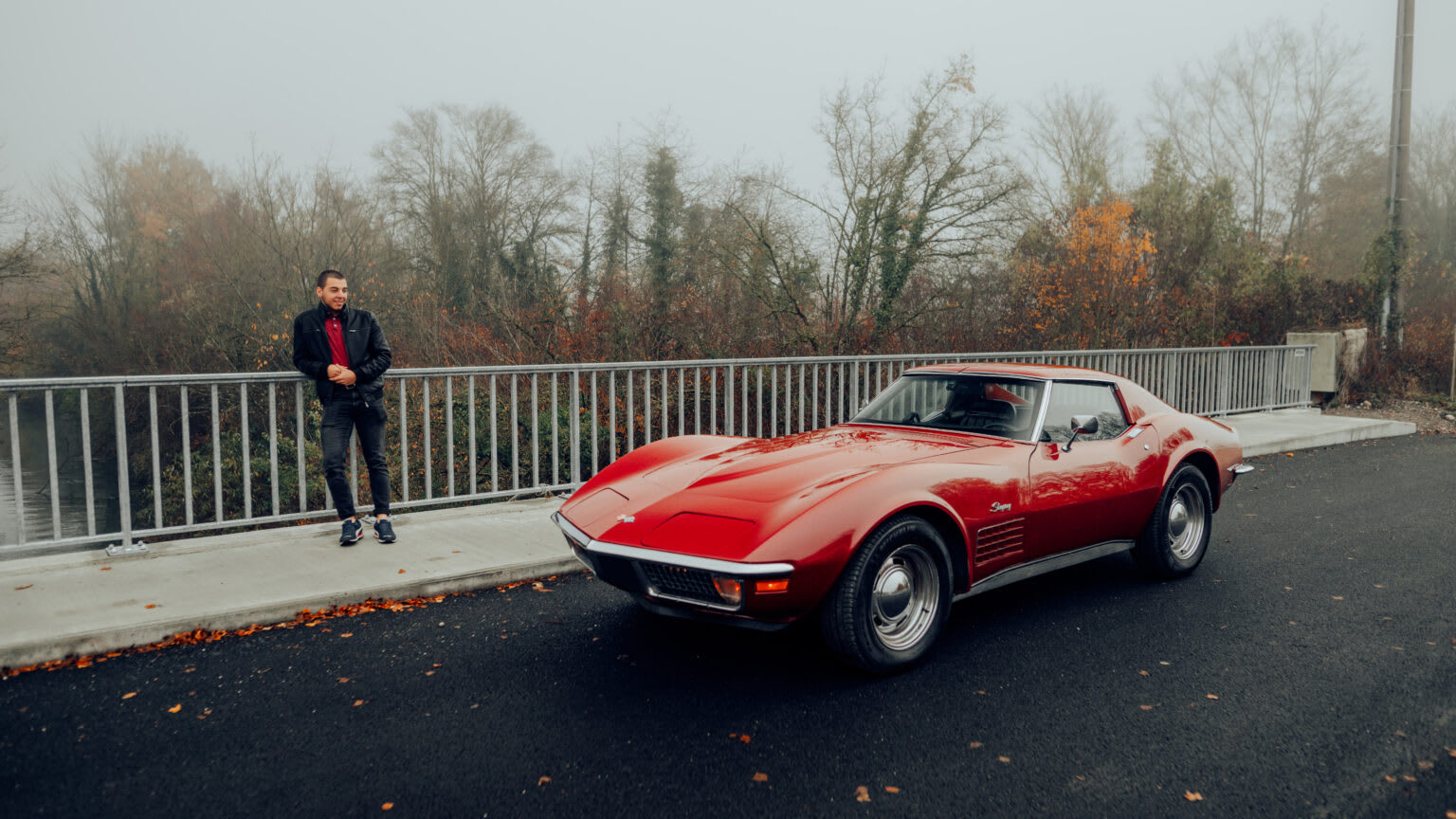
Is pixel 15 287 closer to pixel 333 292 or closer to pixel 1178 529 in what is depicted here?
pixel 333 292

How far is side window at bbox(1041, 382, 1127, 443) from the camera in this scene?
16.2ft

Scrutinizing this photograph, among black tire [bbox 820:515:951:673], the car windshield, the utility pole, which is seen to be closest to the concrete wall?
the utility pole

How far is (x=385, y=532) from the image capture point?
20.2 ft

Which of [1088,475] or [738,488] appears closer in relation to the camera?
[738,488]

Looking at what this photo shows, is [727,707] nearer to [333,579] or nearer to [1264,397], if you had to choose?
[333,579]

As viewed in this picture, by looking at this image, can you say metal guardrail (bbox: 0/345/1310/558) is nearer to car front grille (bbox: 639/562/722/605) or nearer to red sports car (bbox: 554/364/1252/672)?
red sports car (bbox: 554/364/1252/672)

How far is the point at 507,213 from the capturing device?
92.0ft

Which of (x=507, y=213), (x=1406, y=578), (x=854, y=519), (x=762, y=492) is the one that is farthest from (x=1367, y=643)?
(x=507, y=213)

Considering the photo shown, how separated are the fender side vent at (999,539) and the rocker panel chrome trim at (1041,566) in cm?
11

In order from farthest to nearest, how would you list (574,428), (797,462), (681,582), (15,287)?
(15,287) < (574,428) < (797,462) < (681,582)

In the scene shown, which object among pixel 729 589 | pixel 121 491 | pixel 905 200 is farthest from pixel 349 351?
pixel 905 200

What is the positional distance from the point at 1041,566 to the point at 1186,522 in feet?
5.33

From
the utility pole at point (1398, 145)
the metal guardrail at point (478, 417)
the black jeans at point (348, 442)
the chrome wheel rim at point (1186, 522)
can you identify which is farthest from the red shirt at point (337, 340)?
the utility pole at point (1398, 145)

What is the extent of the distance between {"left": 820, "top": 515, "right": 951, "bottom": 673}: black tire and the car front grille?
1.65 feet
